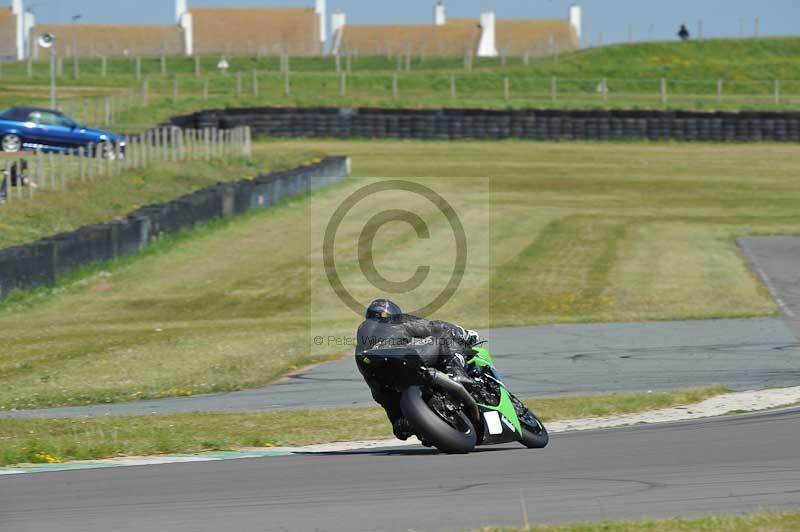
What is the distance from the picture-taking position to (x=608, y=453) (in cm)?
978

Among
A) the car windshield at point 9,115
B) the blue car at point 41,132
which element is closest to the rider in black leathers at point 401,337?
the blue car at point 41,132

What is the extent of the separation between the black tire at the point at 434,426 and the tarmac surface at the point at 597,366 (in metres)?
4.00

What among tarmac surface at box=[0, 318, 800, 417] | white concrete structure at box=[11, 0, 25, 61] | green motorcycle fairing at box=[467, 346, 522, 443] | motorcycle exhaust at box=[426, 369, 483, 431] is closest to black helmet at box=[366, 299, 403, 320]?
motorcycle exhaust at box=[426, 369, 483, 431]

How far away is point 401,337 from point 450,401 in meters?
0.68

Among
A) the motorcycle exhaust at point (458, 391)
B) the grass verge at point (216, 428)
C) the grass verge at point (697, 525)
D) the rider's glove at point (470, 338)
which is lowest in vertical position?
the grass verge at point (216, 428)

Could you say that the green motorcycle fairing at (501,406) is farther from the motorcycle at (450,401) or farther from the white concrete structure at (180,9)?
the white concrete structure at (180,9)

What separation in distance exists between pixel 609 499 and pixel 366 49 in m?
118

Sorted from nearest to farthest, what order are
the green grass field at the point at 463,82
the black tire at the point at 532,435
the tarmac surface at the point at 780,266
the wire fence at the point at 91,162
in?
the black tire at the point at 532,435
the tarmac surface at the point at 780,266
the wire fence at the point at 91,162
the green grass field at the point at 463,82

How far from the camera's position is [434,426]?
9461 mm

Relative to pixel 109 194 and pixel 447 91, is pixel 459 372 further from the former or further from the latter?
pixel 447 91

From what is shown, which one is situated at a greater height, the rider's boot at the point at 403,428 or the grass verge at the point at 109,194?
the grass verge at the point at 109,194

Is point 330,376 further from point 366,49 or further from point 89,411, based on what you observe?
point 366,49

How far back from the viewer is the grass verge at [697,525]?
744cm

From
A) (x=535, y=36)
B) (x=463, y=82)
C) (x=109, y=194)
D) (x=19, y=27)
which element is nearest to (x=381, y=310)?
(x=109, y=194)
